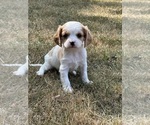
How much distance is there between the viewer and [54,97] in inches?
102

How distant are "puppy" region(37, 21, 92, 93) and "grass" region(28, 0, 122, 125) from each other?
0.23 feet

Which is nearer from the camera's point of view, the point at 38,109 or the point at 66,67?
the point at 38,109

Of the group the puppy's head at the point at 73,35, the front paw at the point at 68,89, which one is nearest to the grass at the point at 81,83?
the front paw at the point at 68,89

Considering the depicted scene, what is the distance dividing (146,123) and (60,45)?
0.77 meters

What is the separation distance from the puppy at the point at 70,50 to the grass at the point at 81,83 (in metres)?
0.07

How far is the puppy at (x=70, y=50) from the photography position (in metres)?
2.65

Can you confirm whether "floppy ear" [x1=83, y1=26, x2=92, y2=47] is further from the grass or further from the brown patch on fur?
the grass

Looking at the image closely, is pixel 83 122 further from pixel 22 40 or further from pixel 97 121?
pixel 22 40

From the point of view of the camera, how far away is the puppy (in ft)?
8.71

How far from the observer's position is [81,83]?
2.85m

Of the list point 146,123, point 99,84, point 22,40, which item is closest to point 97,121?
point 146,123

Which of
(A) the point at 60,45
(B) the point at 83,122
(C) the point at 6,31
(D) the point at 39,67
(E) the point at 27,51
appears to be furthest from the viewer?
(C) the point at 6,31

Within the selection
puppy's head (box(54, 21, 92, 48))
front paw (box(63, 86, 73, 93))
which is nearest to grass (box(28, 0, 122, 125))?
front paw (box(63, 86, 73, 93))

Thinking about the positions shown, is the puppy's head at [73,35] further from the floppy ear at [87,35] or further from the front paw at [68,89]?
the front paw at [68,89]
